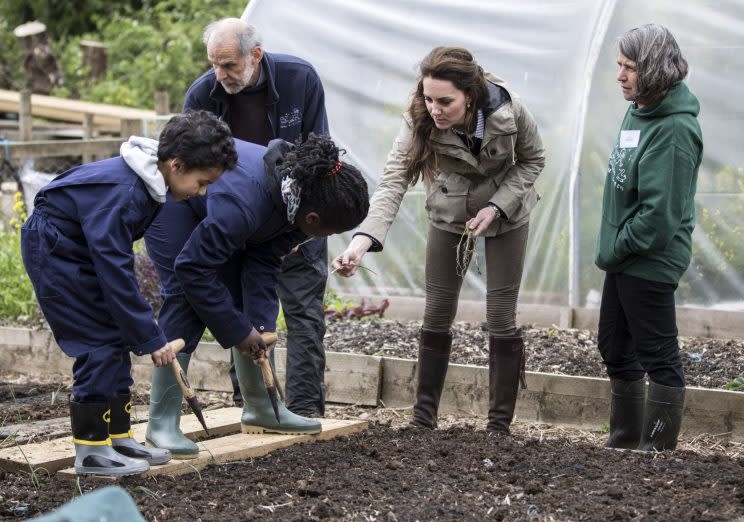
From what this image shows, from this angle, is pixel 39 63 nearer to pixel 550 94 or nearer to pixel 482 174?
pixel 550 94

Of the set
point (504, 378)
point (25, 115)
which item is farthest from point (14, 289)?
point (25, 115)

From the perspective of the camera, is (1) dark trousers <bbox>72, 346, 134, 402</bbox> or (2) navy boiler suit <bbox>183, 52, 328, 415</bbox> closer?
(1) dark trousers <bbox>72, 346, 134, 402</bbox>

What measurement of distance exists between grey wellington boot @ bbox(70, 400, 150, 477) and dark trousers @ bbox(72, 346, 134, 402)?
3cm

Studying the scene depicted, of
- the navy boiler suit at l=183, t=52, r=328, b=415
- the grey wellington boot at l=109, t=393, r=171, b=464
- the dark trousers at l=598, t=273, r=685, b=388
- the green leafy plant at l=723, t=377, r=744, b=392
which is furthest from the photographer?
the green leafy plant at l=723, t=377, r=744, b=392

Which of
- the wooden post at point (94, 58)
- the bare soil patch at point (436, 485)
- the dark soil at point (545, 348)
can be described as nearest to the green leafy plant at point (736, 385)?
the dark soil at point (545, 348)

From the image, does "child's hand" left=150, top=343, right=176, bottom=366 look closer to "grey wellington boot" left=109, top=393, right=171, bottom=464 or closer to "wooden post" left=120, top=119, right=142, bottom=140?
"grey wellington boot" left=109, top=393, right=171, bottom=464

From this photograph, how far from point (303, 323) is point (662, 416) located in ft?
5.31

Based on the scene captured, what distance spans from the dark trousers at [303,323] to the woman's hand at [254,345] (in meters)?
0.88

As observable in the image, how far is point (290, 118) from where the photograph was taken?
477 cm

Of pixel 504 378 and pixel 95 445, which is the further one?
pixel 504 378

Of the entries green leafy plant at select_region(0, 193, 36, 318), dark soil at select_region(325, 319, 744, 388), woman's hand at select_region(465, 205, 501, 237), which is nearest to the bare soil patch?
woman's hand at select_region(465, 205, 501, 237)

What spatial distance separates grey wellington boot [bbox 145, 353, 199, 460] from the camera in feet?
12.9

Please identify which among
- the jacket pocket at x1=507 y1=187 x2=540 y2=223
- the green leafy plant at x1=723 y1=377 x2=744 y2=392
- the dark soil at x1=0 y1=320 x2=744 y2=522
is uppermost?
the jacket pocket at x1=507 y1=187 x2=540 y2=223

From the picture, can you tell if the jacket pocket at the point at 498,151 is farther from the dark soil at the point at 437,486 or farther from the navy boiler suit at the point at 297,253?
the dark soil at the point at 437,486
